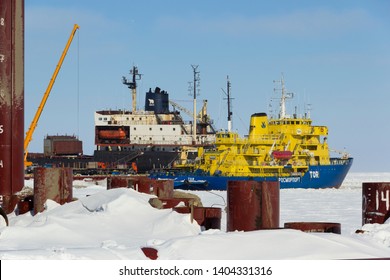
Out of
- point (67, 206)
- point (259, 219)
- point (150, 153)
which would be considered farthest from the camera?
point (150, 153)

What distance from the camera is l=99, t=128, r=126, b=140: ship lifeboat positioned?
273 feet

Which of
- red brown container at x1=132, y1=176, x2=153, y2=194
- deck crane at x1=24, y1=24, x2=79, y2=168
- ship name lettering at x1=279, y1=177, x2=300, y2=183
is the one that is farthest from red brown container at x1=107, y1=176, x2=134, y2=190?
ship name lettering at x1=279, y1=177, x2=300, y2=183

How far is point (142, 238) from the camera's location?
12.1m

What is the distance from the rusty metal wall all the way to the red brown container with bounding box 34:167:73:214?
188 cm

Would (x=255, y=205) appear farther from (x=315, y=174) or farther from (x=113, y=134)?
(x=113, y=134)

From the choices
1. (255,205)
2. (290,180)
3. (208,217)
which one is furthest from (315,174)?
(255,205)

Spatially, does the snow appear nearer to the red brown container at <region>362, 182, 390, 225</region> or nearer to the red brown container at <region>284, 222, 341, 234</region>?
the red brown container at <region>284, 222, 341, 234</region>

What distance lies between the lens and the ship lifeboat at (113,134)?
83.1 m

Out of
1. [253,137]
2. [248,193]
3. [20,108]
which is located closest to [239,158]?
[253,137]

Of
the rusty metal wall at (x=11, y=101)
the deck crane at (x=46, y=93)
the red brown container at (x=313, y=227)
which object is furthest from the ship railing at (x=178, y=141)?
the red brown container at (x=313, y=227)

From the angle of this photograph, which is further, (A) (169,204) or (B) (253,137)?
(B) (253,137)
